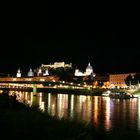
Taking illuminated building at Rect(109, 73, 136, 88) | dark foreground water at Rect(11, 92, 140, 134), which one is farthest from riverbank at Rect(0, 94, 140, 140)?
illuminated building at Rect(109, 73, 136, 88)

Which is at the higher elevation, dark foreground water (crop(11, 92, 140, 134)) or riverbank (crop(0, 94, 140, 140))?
riverbank (crop(0, 94, 140, 140))

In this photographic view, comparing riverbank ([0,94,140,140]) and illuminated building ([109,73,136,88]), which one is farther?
illuminated building ([109,73,136,88])

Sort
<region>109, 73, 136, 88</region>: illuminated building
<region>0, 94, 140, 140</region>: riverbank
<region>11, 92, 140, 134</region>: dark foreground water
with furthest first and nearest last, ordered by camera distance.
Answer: <region>109, 73, 136, 88</region>: illuminated building → <region>11, 92, 140, 134</region>: dark foreground water → <region>0, 94, 140, 140</region>: riverbank

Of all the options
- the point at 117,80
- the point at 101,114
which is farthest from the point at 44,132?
the point at 117,80

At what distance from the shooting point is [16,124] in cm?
1284

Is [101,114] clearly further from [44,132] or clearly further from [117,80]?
[117,80]

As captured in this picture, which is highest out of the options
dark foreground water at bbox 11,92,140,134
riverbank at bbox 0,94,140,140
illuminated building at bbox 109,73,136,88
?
illuminated building at bbox 109,73,136,88

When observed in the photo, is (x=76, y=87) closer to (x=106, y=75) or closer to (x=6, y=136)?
(x=106, y=75)

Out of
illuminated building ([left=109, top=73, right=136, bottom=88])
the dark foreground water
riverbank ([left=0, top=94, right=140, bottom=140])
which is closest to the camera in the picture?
riverbank ([left=0, top=94, right=140, bottom=140])

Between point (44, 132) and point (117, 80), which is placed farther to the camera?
point (117, 80)

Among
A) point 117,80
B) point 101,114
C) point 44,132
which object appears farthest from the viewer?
point 117,80

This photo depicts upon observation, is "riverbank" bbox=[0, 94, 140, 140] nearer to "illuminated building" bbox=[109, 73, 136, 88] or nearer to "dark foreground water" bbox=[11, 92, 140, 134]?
"dark foreground water" bbox=[11, 92, 140, 134]

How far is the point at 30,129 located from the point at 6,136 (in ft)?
6.26

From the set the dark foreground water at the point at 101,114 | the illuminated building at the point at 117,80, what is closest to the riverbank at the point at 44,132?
the dark foreground water at the point at 101,114
